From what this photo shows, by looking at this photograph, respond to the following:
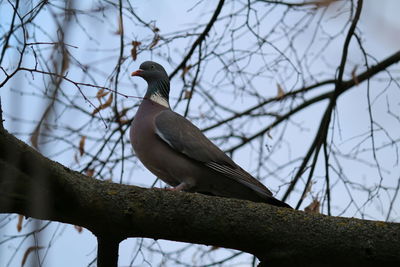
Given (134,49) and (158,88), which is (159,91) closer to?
(158,88)

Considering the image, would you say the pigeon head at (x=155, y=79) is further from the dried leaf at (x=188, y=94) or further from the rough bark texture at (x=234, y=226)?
the rough bark texture at (x=234, y=226)

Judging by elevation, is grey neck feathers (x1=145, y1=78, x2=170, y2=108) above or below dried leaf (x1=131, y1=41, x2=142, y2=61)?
above

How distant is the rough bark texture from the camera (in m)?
2.90

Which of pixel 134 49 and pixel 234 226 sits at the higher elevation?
pixel 134 49

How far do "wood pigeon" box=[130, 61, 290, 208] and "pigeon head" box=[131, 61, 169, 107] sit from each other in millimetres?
566

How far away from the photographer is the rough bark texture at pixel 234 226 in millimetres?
2896

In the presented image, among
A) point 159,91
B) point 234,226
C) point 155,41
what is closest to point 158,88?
point 159,91

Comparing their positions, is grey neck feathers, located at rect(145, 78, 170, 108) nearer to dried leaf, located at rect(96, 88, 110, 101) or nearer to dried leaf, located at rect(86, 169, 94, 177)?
dried leaf, located at rect(86, 169, 94, 177)

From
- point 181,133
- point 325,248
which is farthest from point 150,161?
point 325,248

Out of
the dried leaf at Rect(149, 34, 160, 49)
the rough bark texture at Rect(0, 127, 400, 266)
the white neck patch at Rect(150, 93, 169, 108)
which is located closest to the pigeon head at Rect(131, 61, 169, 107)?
the white neck patch at Rect(150, 93, 169, 108)

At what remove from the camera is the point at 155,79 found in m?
5.41

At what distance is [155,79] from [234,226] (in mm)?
2647

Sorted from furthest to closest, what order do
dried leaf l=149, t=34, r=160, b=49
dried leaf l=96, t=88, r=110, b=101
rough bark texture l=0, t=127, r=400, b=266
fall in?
dried leaf l=149, t=34, r=160, b=49 → dried leaf l=96, t=88, r=110, b=101 → rough bark texture l=0, t=127, r=400, b=266

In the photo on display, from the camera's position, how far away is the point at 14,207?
2666 millimetres
